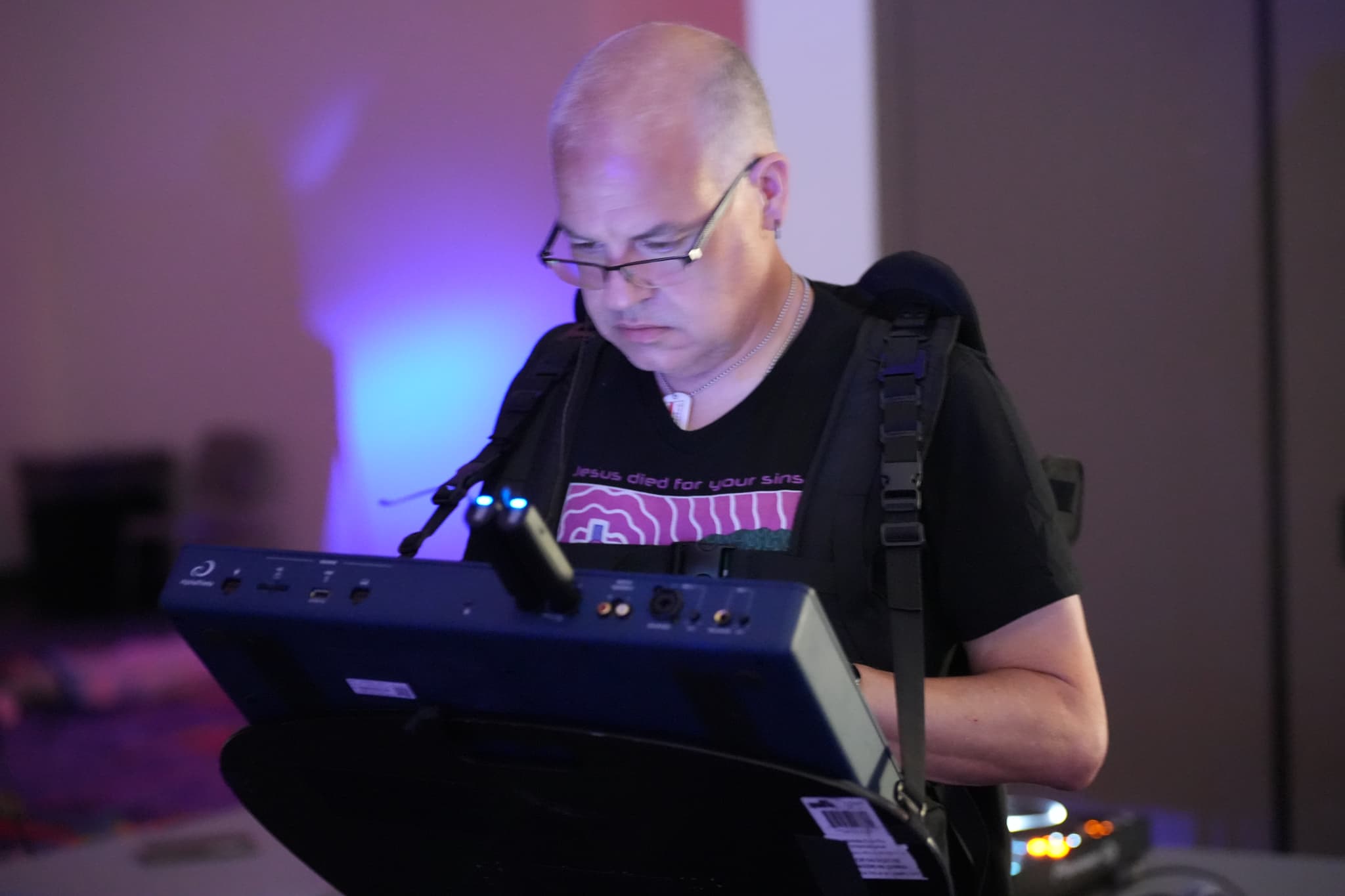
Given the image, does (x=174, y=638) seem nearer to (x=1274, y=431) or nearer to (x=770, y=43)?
(x=770, y=43)

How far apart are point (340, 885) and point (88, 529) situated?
3055mm

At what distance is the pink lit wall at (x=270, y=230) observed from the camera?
3506 millimetres

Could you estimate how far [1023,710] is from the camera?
3.23 ft

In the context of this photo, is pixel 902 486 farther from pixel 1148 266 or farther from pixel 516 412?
pixel 1148 266

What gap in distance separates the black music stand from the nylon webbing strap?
0.39 feet

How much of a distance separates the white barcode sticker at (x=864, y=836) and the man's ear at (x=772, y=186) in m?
0.64

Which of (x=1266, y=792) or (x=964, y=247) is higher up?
(x=964, y=247)

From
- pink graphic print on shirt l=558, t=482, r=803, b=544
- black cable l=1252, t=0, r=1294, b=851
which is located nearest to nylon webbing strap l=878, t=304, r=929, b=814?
pink graphic print on shirt l=558, t=482, r=803, b=544

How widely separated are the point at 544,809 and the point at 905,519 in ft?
1.18

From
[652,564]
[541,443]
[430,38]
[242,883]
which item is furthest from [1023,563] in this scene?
[430,38]

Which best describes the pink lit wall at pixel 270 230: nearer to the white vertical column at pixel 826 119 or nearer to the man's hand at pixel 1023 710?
the white vertical column at pixel 826 119

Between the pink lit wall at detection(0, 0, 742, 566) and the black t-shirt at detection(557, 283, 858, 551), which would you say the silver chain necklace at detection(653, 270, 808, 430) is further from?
the pink lit wall at detection(0, 0, 742, 566)

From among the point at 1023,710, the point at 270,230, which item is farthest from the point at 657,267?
the point at 270,230

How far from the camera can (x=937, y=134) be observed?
2.63 m
